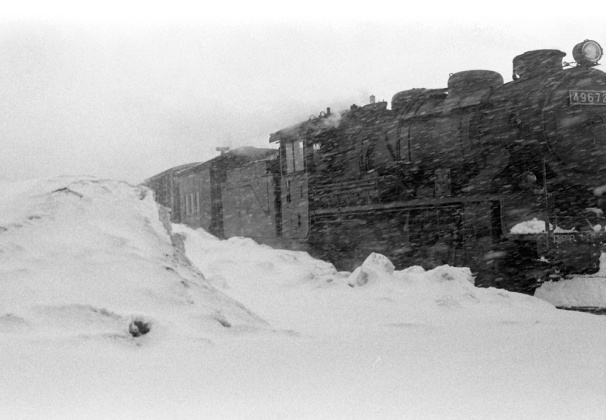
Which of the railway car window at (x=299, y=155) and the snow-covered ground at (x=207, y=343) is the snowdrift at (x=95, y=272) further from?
the railway car window at (x=299, y=155)

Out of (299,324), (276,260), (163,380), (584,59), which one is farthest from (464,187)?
(163,380)

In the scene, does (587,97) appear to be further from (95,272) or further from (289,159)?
(95,272)

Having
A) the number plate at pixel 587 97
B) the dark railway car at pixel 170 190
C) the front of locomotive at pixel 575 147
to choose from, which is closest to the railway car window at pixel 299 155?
the front of locomotive at pixel 575 147

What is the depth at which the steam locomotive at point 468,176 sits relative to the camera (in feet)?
27.6

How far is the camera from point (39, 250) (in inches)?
A: 186

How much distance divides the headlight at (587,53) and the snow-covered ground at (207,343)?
369 cm

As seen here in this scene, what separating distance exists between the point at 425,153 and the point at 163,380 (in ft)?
22.3

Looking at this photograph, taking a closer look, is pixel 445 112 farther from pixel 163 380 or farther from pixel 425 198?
pixel 163 380

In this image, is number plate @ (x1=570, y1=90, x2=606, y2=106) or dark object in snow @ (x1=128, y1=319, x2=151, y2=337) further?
number plate @ (x1=570, y1=90, x2=606, y2=106)

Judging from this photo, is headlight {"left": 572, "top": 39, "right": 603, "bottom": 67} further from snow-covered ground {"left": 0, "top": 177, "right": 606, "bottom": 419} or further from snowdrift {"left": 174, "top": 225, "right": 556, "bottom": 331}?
snow-covered ground {"left": 0, "top": 177, "right": 606, "bottom": 419}

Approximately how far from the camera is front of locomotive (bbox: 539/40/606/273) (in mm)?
8398

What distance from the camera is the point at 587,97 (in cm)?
842

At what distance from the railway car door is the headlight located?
4650 millimetres

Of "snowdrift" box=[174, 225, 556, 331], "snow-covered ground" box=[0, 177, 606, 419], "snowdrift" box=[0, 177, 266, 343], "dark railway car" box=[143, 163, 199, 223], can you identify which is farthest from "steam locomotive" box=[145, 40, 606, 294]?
"dark railway car" box=[143, 163, 199, 223]
